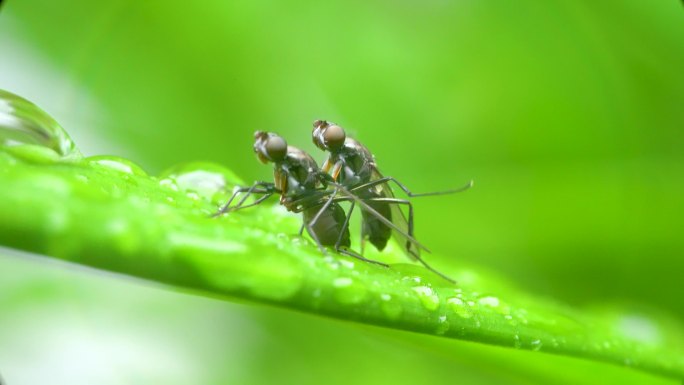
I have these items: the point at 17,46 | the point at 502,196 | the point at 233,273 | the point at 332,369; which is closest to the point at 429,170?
the point at 502,196

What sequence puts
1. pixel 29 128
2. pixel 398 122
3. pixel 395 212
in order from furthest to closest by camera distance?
pixel 398 122, pixel 395 212, pixel 29 128

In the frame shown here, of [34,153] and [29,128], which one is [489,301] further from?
[29,128]

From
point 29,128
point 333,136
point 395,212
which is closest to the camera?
point 29,128

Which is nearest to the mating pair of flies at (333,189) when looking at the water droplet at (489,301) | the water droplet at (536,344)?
the water droplet at (489,301)

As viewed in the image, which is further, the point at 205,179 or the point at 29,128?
the point at 205,179

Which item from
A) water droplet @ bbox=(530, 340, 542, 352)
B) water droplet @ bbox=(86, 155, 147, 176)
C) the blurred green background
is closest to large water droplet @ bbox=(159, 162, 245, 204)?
water droplet @ bbox=(86, 155, 147, 176)

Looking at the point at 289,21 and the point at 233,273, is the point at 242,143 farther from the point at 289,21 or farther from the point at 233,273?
the point at 233,273

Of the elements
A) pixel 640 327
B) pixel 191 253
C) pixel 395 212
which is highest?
pixel 395 212

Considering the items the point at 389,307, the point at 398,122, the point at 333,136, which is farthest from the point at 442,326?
the point at 398,122

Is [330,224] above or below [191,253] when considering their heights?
above
